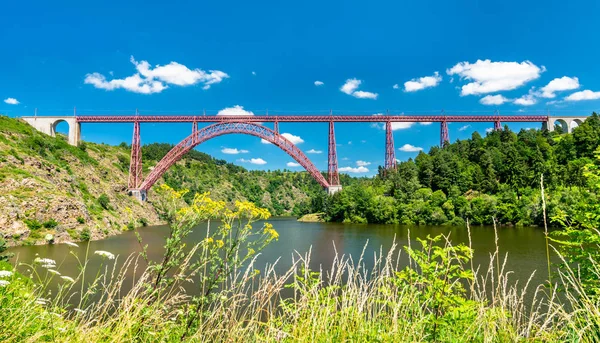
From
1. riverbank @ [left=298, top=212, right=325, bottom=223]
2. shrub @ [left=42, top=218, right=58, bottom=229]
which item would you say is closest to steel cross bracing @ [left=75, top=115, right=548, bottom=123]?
riverbank @ [left=298, top=212, right=325, bottom=223]

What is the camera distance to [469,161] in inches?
1400

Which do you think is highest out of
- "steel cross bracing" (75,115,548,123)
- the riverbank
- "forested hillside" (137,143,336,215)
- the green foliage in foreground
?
"steel cross bracing" (75,115,548,123)

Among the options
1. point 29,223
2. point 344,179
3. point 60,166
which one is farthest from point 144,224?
point 344,179

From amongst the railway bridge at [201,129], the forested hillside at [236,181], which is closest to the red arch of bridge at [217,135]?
the railway bridge at [201,129]

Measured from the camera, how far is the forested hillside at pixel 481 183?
26.9 meters

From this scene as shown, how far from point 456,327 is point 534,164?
113ft

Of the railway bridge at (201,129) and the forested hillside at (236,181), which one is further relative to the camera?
the forested hillside at (236,181)

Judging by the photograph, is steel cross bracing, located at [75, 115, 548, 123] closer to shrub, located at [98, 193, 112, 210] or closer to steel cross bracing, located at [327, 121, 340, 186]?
steel cross bracing, located at [327, 121, 340, 186]

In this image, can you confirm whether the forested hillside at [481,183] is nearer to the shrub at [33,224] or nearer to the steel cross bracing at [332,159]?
the steel cross bracing at [332,159]

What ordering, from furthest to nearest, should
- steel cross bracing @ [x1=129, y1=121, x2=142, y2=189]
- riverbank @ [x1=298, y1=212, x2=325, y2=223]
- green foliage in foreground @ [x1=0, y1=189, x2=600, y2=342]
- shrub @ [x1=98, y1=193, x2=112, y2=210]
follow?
riverbank @ [x1=298, y1=212, x2=325, y2=223] < steel cross bracing @ [x1=129, y1=121, x2=142, y2=189] < shrub @ [x1=98, y1=193, x2=112, y2=210] < green foliage in foreground @ [x1=0, y1=189, x2=600, y2=342]

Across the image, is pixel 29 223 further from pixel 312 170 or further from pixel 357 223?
pixel 357 223

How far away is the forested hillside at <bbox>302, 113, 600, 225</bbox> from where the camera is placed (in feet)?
88.2

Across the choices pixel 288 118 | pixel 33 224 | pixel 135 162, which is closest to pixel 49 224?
pixel 33 224

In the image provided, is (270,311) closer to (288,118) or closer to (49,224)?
(49,224)
